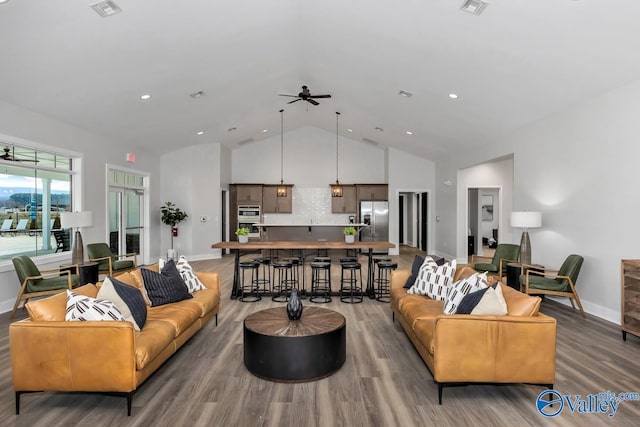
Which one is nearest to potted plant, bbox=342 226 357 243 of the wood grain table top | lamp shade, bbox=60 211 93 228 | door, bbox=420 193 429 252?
the wood grain table top

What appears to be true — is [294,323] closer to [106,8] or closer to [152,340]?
[152,340]

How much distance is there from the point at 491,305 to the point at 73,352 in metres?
2.86

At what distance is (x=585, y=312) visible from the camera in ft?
16.1

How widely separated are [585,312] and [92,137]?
27.0 feet

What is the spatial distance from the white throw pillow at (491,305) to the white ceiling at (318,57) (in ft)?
8.51

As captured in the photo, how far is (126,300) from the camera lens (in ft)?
9.89

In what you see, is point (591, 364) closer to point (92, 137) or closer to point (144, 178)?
point (92, 137)

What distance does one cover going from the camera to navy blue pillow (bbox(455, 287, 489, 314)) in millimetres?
2797

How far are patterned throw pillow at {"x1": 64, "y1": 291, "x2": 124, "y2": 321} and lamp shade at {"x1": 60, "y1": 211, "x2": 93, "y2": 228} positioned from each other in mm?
3213

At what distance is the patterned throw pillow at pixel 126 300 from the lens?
9.69 feet

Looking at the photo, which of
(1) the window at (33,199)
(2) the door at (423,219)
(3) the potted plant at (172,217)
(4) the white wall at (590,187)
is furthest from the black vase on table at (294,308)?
(2) the door at (423,219)

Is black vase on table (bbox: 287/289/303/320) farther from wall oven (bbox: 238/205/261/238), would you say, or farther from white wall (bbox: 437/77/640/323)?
wall oven (bbox: 238/205/261/238)

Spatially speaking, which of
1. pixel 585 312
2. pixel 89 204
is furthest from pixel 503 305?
pixel 89 204

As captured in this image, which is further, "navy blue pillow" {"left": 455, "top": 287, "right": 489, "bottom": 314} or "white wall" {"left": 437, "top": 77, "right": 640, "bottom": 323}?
"white wall" {"left": 437, "top": 77, "right": 640, "bottom": 323}
